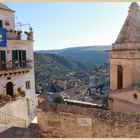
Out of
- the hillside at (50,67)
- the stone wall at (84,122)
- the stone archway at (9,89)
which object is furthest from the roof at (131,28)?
the hillside at (50,67)

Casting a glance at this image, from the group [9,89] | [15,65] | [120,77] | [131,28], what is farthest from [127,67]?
[9,89]

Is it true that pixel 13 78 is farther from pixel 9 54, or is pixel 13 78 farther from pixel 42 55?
pixel 42 55

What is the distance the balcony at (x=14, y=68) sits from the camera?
24197 mm

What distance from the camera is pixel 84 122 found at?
1466 cm

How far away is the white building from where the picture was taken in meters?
24.2

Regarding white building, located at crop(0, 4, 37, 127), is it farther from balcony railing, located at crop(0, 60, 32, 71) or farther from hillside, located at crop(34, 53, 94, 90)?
hillside, located at crop(34, 53, 94, 90)

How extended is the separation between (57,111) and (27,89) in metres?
12.2

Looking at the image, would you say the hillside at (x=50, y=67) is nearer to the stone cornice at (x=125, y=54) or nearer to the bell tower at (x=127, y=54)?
the bell tower at (x=127, y=54)

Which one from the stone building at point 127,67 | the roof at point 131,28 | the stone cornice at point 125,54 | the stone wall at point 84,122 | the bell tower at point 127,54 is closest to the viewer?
the stone wall at point 84,122

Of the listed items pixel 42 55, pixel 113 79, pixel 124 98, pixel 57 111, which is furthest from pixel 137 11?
pixel 42 55

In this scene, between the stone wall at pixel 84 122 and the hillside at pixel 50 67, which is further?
the hillside at pixel 50 67

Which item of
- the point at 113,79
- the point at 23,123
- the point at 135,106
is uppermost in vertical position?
the point at 113,79

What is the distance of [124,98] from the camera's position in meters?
18.2

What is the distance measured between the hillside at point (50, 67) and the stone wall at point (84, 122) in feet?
167
